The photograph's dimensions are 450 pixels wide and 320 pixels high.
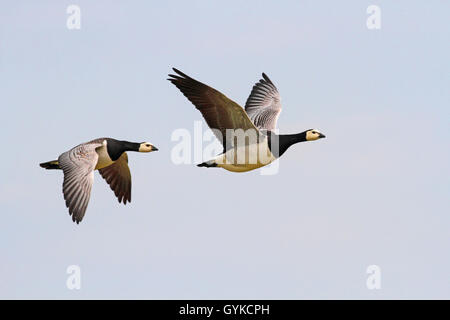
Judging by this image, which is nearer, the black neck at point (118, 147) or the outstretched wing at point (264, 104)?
the black neck at point (118, 147)

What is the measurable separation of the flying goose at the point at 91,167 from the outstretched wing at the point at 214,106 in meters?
2.20

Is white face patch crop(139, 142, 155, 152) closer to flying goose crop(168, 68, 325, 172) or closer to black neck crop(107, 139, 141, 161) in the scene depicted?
black neck crop(107, 139, 141, 161)

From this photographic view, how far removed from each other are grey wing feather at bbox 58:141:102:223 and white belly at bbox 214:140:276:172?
2368mm

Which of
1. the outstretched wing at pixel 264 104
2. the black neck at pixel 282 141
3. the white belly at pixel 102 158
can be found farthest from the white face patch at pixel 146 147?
the black neck at pixel 282 141

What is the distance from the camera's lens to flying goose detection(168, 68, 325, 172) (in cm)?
1556

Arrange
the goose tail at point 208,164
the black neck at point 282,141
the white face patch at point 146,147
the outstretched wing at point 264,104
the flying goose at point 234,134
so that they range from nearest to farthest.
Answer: the flying goose at point 234,134 < the goose tail at point 208,164 < the black neck at point 282,141 < the white face patch at point 146,147 < the outstretched wing at point 264,104

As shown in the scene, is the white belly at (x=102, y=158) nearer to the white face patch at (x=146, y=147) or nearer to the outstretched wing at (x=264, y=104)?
the white face patch at (x=146, y=147)

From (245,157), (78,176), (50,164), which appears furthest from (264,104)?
(78,176)

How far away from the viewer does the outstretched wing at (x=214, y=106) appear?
15.5 meters

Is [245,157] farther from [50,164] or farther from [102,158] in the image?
[50,164]

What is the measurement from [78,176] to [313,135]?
16.0 ft

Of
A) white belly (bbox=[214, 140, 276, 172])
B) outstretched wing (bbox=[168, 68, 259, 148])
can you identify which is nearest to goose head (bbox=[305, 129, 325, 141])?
white belly (bbox=[214, 140, 276, 172])

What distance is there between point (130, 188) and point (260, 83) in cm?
392

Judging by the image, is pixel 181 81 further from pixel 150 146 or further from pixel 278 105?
pixel 278 105
